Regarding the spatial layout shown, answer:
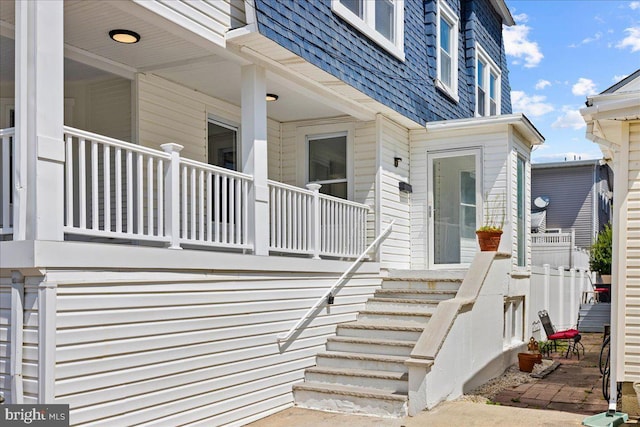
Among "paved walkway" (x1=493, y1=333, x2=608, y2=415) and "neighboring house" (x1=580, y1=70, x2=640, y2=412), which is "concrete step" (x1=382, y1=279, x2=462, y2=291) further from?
"neighboring house" (x1=580, y1=70, x2=640, y2=412)

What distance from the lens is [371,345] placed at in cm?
764

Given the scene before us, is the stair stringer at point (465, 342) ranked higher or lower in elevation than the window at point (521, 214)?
lower

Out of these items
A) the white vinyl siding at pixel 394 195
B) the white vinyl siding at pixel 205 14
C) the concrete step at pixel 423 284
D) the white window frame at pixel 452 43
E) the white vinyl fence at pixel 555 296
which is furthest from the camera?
the white vinyl fence at pixel 555 296

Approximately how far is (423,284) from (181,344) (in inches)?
169

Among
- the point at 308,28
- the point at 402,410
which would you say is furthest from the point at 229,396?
the point at 308,28

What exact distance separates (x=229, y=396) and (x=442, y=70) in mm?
8091

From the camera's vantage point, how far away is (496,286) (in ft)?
29.9

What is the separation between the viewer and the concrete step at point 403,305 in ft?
26.8

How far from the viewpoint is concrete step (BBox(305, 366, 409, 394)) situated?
22.5ft

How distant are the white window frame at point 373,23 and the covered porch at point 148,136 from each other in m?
1.11

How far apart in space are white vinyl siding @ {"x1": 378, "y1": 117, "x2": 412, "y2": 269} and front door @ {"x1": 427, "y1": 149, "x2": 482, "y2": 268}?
41 centimetres

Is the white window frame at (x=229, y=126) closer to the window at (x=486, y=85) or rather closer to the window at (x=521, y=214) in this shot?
the window at (x=521, y=214)

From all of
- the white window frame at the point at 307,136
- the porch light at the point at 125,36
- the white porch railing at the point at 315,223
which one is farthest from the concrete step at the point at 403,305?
the porch light at the point at 125,36

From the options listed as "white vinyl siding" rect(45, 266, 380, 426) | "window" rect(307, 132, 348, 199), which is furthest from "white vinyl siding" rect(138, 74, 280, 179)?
"white vinyl siding" rect(45, 266, 380, 426)
